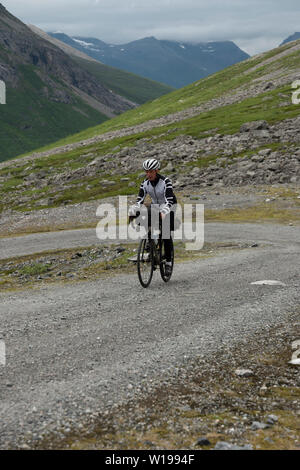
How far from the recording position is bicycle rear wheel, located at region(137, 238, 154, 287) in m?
15.4

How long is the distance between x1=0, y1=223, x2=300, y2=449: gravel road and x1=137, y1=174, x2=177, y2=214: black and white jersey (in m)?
2.81

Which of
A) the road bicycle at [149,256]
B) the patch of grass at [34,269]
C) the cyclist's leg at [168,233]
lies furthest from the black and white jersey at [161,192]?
the patch of grass at [34,269]

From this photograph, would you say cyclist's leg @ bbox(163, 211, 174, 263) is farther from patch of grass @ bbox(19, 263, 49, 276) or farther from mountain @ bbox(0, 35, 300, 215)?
mountain @ bbox(0, 35, 300, 215)

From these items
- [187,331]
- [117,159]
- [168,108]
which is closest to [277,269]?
[187,331]

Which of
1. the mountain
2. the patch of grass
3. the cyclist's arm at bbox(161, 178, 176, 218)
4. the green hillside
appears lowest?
the patch of grass

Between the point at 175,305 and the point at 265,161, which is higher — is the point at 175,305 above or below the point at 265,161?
below

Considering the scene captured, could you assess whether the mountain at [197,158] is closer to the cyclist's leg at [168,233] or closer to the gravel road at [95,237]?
the gravel road at [95,237]

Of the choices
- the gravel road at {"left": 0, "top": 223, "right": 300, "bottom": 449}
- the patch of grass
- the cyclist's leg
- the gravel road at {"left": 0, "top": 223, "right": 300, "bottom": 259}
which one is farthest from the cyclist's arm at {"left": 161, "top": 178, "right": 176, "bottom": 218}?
the gravel road at {"left": 0, "top": 223, "right": 300, "bottom": 259}

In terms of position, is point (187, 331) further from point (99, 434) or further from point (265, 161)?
point (265, 161)

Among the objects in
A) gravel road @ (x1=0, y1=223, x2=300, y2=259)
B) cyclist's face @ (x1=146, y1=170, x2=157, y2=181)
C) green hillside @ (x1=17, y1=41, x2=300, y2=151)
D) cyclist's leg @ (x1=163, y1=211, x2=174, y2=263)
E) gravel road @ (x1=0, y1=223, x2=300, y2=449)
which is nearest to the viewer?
gravel road @ (x1=0, y1=223, x2=300, y2=449)

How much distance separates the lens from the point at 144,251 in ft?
50.9

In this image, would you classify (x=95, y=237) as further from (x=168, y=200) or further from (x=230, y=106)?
(x=230, y=106)
